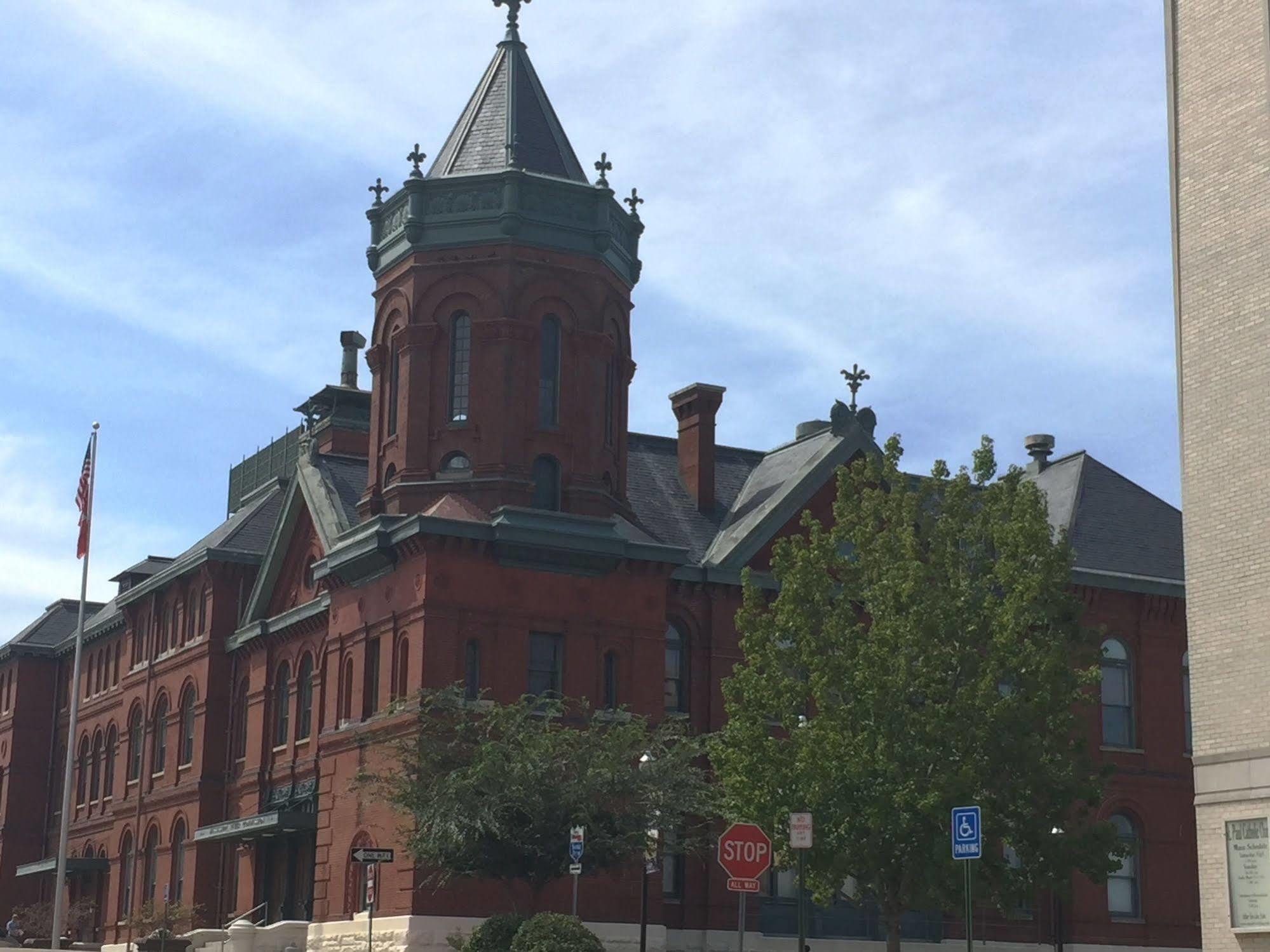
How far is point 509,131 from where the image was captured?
4922 centimetres

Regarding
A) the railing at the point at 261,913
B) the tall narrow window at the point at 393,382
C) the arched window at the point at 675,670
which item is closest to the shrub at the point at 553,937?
the arched window at the point at 675,670

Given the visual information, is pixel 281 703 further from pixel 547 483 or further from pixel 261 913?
pixel 547 483

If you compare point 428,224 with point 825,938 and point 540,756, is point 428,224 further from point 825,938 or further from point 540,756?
point 825,938

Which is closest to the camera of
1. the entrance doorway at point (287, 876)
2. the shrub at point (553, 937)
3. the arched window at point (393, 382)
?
the shrub at point (553, 937)

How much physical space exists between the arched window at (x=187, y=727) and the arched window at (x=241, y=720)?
2.06 meters

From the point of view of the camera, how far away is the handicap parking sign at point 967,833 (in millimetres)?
23828

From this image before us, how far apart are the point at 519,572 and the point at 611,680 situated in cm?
362

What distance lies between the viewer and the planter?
49.9m

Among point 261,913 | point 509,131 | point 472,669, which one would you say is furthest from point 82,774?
point 509,131


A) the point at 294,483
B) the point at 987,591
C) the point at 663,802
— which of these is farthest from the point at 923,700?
the point at 294,483

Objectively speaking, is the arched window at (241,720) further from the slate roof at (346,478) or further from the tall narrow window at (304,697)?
the slate roof at (346,478)

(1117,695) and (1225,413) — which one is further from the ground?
(1225,413)

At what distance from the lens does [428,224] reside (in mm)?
48469

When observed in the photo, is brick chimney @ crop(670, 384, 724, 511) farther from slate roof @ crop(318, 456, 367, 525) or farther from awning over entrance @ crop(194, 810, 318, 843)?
awning over entrance @ crop(194, 810, 318, 843)
